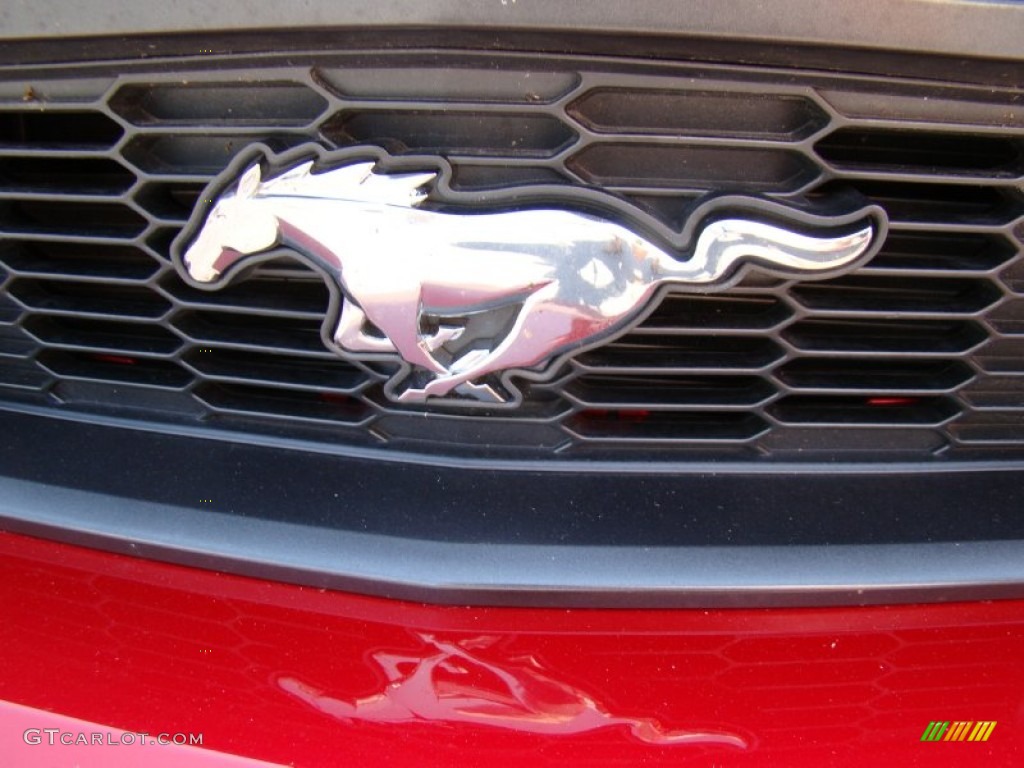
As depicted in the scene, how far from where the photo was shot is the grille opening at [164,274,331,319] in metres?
1.00

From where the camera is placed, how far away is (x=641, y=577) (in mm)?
902

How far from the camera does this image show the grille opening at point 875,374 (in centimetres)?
101

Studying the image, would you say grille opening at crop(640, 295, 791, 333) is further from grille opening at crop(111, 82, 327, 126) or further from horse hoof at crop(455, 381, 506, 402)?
grille opening at crop(111, 82, 327, 126)

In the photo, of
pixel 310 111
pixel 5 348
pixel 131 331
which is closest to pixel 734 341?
pixel 310 111

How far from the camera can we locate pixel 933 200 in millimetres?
919

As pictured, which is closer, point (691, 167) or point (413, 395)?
point (691, 167)

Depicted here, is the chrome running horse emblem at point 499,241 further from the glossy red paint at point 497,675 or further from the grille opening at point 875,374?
the glossy red paint at point 497,675

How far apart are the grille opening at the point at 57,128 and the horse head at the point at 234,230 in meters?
0.20

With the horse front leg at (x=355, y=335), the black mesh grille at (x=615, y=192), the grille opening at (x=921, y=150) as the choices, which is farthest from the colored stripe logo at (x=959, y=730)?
the horse front leg at (x=355, y=335)

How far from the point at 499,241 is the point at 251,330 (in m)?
0.39

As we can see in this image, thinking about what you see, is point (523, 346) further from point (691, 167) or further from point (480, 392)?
point (691, 167)

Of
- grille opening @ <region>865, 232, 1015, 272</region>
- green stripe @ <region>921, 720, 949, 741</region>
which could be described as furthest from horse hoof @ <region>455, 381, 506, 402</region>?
green stripe @ <region>921, 720, 949, 741</region>

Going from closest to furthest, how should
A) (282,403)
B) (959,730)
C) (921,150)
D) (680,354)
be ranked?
(959,730), (921,150), (680,354), (282,403)

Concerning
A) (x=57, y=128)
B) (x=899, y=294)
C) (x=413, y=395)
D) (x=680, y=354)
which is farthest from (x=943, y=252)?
(x=57, y=128)
